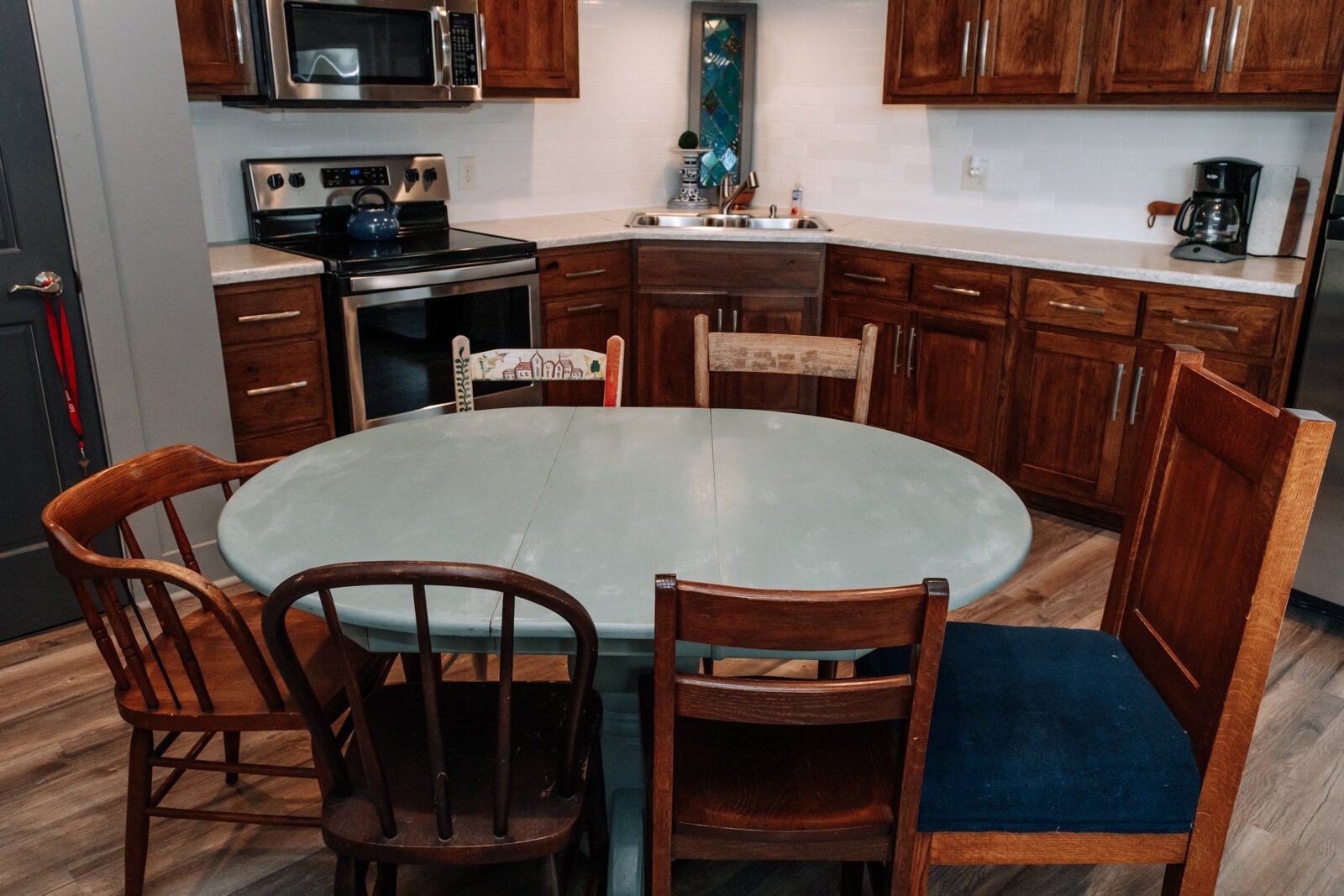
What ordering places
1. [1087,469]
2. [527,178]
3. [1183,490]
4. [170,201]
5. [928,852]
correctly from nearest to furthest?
1. [928,852]
2. [1183,490]
3. [170,201]
4. [1087,469]
5. [527,178]

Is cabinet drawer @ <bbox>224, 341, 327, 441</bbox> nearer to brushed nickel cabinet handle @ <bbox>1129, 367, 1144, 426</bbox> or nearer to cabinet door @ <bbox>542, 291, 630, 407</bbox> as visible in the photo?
cabinet door @ <bbox>542, 291, 630, 407</bbox>

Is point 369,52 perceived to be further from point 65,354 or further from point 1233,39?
point 1233,39

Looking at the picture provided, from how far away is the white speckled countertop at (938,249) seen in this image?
2922 mm

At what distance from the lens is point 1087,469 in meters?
3.35

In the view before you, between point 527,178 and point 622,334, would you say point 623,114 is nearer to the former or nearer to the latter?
point 527,178

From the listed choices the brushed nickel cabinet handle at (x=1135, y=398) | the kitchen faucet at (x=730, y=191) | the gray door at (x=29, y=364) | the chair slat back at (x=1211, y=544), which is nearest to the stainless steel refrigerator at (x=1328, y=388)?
the brushed nickel cabinet handle at (x=1135, y=398)

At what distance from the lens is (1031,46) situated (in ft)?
11.2

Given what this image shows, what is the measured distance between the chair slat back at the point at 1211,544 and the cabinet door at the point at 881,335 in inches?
81.1

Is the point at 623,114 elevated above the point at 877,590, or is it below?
above

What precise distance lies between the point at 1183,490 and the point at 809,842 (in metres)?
0.80

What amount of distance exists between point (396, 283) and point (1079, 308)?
2157mm

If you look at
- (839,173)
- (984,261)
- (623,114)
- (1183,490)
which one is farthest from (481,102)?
(1183,490)

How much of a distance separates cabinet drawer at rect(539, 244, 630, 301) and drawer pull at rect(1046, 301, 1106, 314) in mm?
1559

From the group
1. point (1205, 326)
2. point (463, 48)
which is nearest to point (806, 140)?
point (463, 48)
